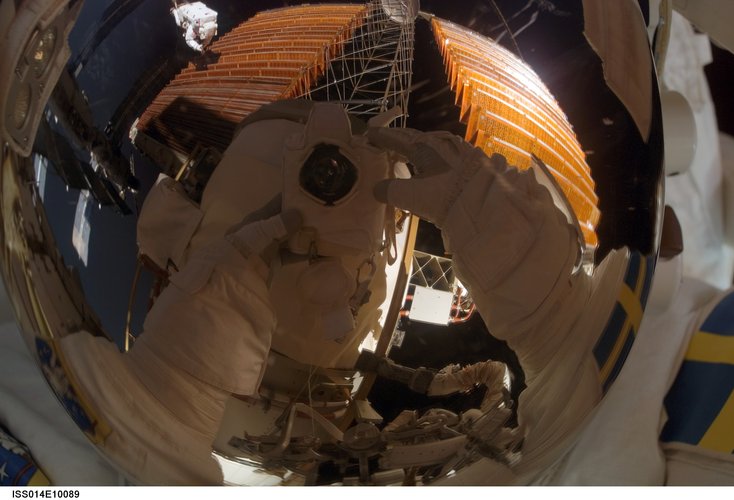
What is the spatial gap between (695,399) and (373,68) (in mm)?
583

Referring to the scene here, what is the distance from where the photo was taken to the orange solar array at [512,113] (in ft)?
1.46

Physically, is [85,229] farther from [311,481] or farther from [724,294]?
[724,294]

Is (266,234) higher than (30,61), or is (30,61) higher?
(30,61)

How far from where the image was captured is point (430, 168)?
1.42 ft

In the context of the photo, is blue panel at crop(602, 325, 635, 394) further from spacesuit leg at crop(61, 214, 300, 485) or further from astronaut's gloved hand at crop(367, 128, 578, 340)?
spacesuit leg at crop(61, 214, 300, 485)

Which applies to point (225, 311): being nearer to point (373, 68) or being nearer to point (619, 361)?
point (373, 68)

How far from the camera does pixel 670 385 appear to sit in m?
0.83

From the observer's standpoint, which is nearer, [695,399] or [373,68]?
[373,68]

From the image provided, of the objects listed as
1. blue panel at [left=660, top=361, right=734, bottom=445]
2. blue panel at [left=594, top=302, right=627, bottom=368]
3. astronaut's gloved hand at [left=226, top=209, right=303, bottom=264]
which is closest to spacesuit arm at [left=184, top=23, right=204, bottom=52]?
astronaut's gloved hand at [left=226, top=209, right=303, bottom=264]

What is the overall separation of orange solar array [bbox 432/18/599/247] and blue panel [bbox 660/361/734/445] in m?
0.40

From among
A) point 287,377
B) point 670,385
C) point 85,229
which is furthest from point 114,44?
point 670,385

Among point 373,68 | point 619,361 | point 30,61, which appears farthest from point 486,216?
point 30,61

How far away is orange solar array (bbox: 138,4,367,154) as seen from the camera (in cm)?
44

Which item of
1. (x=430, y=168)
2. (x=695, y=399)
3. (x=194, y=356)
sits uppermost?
(x=430, y=168)
